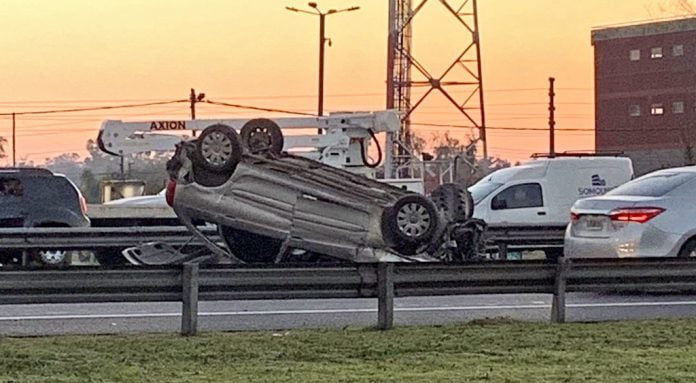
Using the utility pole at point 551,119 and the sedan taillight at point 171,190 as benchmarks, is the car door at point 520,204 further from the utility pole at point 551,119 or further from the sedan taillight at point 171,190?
the utility pole at point 551,119

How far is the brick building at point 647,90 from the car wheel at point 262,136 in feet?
183

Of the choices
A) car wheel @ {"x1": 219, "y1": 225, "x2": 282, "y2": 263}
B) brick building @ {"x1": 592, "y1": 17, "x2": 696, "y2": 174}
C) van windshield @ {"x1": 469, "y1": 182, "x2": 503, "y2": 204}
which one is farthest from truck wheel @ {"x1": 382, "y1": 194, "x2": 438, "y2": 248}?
brick building @ {"x1": 592, "y1": 17, "x2": 696, "y2": 174}

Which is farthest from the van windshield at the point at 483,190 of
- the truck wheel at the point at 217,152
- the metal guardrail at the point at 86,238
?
the truck wheel at the point at 217,152

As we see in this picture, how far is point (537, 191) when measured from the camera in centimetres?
2453

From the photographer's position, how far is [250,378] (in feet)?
28.2

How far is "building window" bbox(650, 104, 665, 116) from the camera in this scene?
73.8 metres

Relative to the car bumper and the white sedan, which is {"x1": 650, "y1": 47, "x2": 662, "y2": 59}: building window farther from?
the car bumper

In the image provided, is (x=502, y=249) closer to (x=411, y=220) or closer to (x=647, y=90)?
(x=411, y=220)

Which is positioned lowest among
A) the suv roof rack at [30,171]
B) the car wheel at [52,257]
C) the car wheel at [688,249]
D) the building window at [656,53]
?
the car wheel at [52,257]

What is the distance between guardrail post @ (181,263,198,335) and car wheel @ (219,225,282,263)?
193 inches

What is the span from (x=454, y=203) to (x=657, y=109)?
60.4 metres

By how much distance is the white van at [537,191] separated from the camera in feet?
79.5

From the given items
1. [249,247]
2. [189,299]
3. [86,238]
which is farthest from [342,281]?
[86,238]

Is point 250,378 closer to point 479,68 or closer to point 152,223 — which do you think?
point 152,223
